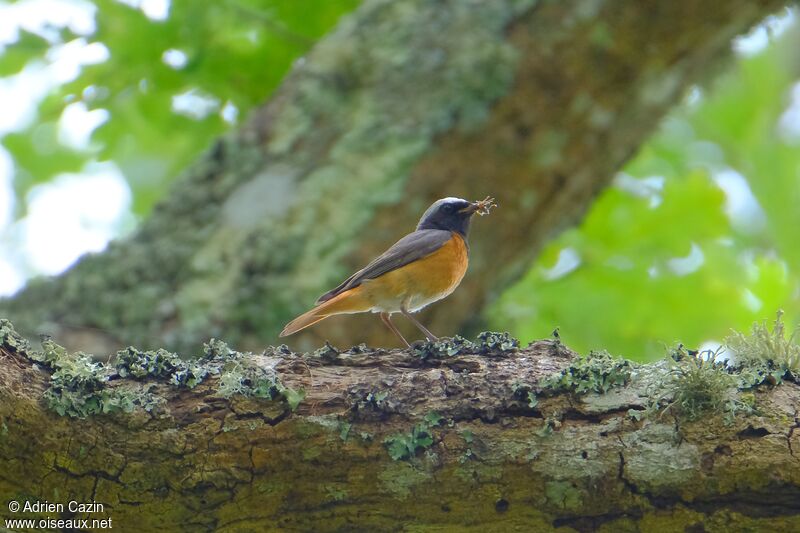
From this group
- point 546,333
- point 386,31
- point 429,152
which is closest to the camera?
point 429,152

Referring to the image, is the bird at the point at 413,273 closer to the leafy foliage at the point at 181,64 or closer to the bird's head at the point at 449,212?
the bird's head at the point at 449,212

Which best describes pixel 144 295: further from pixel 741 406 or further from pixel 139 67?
pixel 741 406

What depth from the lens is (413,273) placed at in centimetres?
556

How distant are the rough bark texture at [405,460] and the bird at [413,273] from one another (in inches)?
80.1

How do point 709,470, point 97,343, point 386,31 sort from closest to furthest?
point 709,470
point 97,343
point 386,31

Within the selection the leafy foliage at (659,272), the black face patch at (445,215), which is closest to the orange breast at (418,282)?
the black face patch at (445,215)

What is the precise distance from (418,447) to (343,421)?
27 centimetres

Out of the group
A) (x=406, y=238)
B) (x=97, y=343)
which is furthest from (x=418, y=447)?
(x=97, y=343)

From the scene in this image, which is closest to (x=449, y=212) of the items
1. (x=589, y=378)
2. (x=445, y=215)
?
(x=445, y=215)

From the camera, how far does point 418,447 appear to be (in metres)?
2.94

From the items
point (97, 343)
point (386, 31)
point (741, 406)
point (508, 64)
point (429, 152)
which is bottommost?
point (741, 406)

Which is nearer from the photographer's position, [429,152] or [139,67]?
[429,152]

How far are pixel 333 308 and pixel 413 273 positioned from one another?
61 cm

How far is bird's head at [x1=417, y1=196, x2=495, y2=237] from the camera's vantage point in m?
5.87
